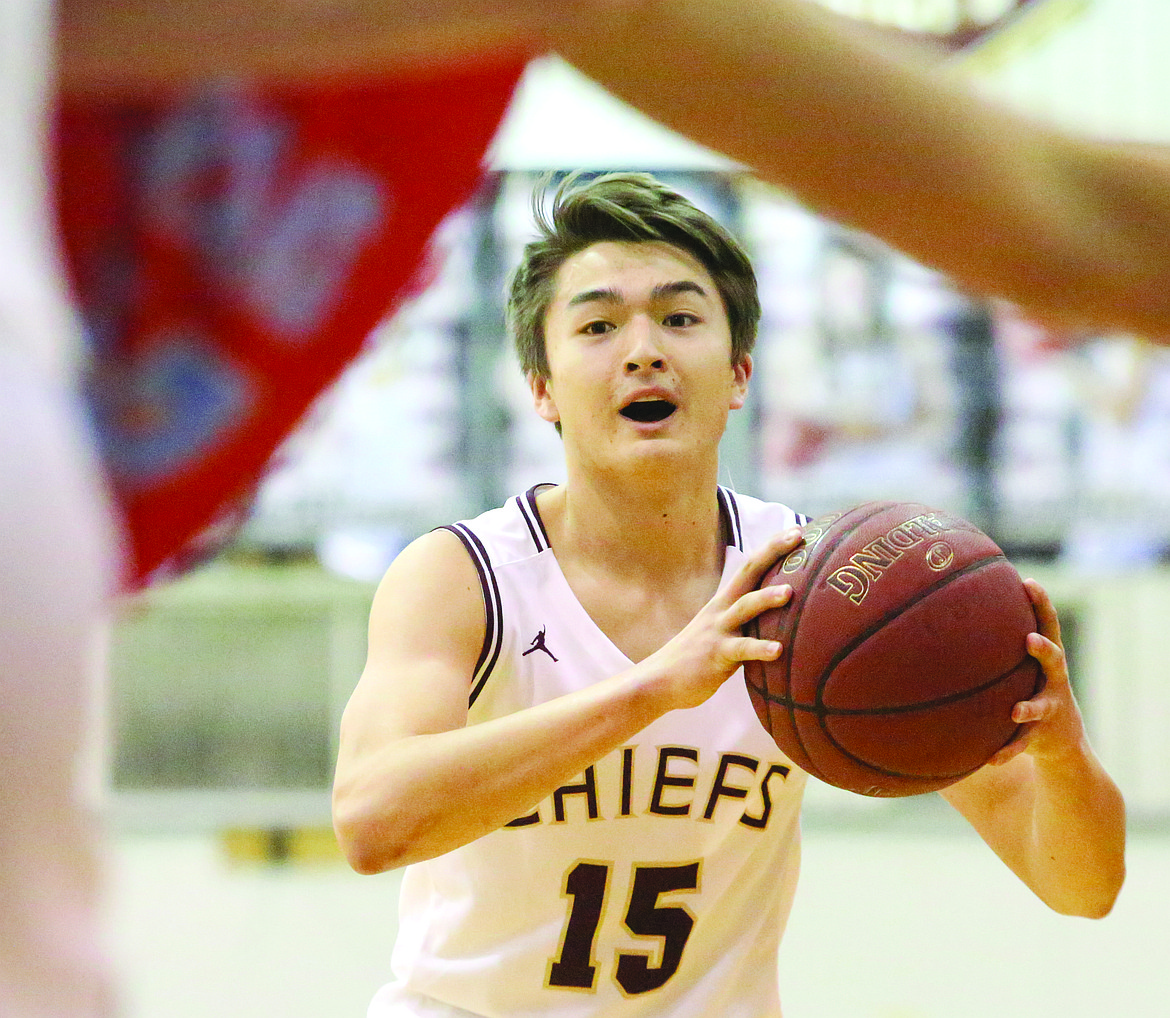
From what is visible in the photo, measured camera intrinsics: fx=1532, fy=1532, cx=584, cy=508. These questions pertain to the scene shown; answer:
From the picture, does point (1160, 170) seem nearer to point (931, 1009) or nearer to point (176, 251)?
point (176, 251)

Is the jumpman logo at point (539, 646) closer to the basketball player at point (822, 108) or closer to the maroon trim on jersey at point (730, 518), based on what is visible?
the maroon trim on jersey at point (730, 518)

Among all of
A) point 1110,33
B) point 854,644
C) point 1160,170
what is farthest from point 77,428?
point 1110,33

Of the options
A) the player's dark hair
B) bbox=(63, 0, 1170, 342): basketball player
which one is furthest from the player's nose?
bbox=(63, 0, 1170, 342): basketball player

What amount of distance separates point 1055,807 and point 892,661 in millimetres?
618

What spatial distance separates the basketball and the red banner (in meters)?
1.37

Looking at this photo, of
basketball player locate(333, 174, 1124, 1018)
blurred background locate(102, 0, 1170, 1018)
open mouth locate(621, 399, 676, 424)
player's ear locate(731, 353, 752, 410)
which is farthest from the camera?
blurred background locate(102, 0, 1170, 1018)

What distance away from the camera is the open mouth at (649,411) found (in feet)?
9.16

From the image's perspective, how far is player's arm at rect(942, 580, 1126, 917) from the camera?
94.9 inches

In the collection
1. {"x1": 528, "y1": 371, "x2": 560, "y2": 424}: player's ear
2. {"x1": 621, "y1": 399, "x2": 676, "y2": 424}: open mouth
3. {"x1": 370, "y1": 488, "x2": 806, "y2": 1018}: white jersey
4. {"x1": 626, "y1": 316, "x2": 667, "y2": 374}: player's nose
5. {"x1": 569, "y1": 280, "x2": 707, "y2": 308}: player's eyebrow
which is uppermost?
{"x1": 569, "y1": 280, "x2": 707, "y2": 308}: player's eyebrow

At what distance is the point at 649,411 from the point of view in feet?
9.39

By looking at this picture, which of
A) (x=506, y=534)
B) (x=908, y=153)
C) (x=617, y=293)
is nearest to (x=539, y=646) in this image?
(x=506, y=534)

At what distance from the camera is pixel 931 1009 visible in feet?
18.5

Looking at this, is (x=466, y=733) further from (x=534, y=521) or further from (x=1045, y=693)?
(x=1045, y=693)

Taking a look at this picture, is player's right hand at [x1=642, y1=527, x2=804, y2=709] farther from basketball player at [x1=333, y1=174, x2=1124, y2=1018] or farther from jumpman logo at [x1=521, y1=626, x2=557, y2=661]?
jumpman logo at [x1=521, y1=626, x2=557, y2=661]
